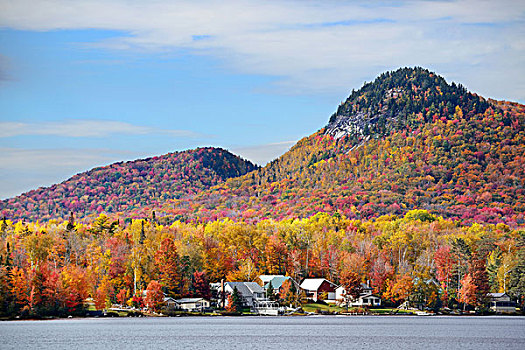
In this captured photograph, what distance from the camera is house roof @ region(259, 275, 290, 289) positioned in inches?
4751

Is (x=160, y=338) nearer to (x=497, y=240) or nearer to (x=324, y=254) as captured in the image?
(x=324, y=254)

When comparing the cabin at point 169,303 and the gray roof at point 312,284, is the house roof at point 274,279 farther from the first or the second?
the cabin at point 169,303

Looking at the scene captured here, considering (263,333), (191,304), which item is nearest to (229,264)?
(191,304)

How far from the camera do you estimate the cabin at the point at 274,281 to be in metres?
120

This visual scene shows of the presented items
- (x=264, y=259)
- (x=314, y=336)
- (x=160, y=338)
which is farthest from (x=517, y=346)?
(x=264, y=259)

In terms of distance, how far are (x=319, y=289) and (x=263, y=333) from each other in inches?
1533

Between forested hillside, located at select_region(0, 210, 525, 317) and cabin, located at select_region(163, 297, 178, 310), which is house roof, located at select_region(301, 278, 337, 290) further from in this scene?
cabin, located at select_region(163, 297, 178, 310)

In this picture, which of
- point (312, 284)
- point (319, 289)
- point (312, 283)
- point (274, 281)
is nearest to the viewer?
point (274, 281)

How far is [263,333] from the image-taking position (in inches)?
3366

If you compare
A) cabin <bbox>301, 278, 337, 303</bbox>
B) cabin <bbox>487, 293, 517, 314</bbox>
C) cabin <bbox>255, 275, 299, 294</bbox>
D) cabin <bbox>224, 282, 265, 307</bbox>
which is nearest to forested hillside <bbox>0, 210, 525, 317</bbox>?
cabin <bbox>487, 293, 517, 314</bbox>

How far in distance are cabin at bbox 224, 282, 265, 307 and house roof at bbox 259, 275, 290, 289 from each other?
141 inches

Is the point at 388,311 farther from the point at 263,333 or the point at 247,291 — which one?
the point at 263,333

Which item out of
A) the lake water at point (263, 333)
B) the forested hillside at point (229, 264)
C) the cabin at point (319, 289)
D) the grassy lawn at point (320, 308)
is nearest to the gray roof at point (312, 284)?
the cabin at point (319, 289)

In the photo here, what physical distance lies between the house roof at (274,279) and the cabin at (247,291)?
3.57 metres
